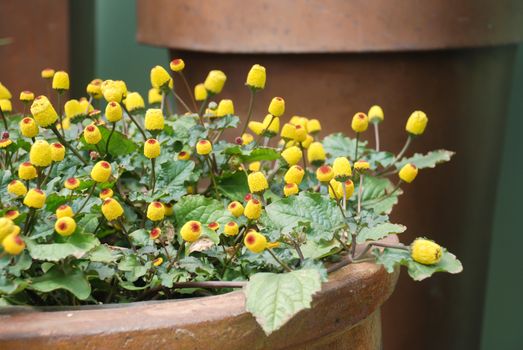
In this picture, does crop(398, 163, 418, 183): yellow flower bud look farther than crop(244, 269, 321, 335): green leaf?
Yes

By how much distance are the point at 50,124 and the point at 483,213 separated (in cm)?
97

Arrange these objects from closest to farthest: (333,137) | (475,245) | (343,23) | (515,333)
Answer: (333,137) < (343,23) < (475,245) < (515,333)

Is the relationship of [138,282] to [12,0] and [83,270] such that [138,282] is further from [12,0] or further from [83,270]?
[12,0]

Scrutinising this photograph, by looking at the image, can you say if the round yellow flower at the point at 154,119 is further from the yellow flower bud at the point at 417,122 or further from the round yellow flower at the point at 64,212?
the yellow flower bud at the point at 417,122

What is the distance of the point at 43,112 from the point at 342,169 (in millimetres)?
257

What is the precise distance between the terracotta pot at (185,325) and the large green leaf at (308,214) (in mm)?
57

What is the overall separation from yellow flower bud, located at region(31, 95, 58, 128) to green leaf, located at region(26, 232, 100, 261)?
11 cm

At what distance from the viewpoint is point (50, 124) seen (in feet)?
2.44

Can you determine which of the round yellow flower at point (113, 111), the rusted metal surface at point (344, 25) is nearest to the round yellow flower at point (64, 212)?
the round yellow flower at point (113, 111)

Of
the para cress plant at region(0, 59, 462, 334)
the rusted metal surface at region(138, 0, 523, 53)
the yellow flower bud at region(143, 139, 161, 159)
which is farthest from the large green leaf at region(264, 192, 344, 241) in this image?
the rusted metal surface at region(138, 0, 523, 53)

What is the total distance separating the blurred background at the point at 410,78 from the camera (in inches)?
50.8

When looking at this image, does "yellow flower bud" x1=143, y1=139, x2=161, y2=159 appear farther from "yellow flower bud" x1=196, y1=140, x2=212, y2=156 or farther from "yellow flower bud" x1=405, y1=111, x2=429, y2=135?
"yellow flower bud" x1=405, y1=111, x2=429, y2=135

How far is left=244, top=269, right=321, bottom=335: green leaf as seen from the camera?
62cm

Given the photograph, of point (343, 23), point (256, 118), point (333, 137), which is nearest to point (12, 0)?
point (256, 118)
